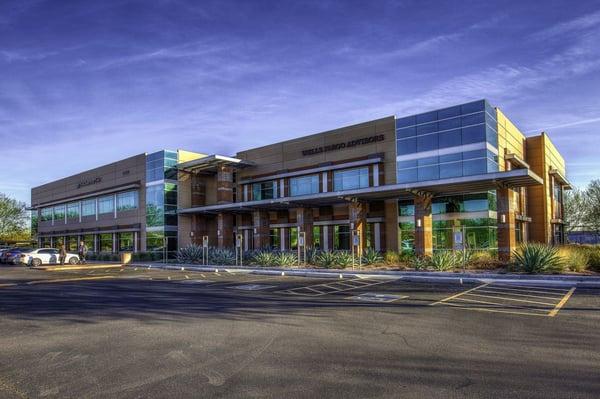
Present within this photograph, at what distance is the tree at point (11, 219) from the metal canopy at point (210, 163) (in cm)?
5268

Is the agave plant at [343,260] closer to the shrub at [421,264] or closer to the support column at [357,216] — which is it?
the shrub at [421,264]

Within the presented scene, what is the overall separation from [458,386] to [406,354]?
1.70m

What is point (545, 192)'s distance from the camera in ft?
132

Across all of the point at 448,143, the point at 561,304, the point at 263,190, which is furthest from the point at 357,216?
the point at 561,304

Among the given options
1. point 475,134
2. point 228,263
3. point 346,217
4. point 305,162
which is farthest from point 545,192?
point 228,263

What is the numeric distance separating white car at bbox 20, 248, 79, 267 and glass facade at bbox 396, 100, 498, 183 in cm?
2799

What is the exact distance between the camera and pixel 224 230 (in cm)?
4441

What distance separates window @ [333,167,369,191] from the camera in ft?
124

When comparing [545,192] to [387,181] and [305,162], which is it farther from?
[305,162]

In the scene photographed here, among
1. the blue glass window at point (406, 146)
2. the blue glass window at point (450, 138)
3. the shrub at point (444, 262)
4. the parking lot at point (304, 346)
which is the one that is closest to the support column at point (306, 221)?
the blue glass window at point (406, 146)

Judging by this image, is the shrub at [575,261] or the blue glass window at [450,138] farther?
the blue glass window at [450,138]

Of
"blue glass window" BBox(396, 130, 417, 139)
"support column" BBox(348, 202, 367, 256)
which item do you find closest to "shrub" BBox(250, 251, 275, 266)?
"support column" BBox(348, 202, 367, 256)

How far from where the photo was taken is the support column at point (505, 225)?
2730cm

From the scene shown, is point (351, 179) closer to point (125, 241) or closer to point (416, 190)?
point (416, 190)
